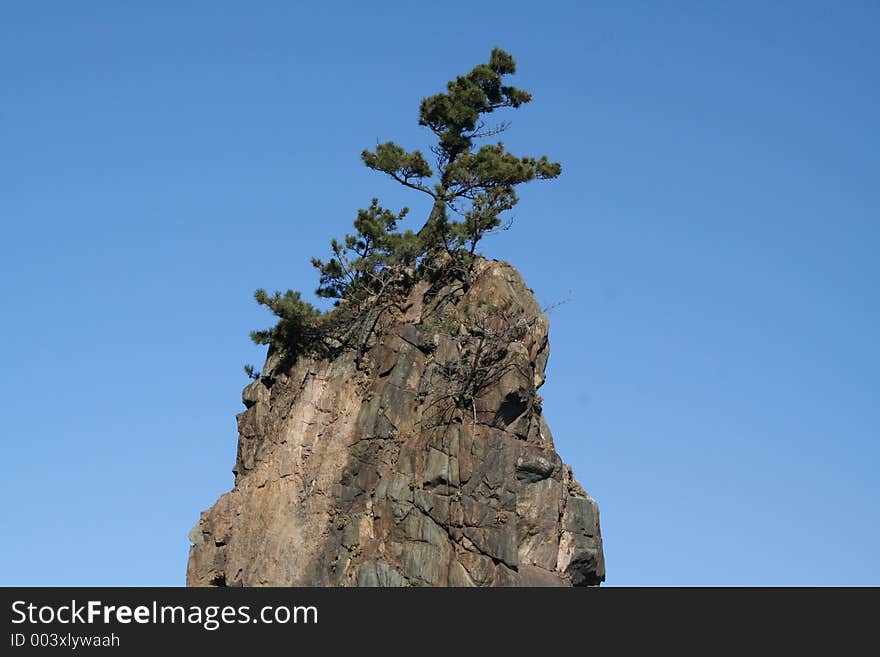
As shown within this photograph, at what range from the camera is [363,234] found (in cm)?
6362

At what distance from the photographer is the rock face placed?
185 feet

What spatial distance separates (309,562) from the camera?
57781 millimetres

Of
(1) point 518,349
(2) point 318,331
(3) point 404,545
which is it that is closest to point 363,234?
(2) point 318,331

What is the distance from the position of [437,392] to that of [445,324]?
3.12 meters

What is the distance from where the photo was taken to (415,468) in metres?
57.8

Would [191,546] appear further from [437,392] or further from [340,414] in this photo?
[437,392]

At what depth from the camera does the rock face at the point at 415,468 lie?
56500mm

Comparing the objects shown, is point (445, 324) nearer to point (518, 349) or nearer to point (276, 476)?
point (518, 349)

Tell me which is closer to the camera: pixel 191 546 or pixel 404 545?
pixel 404 545
